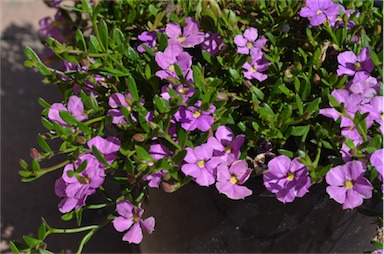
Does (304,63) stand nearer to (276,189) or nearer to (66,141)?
(276,189)

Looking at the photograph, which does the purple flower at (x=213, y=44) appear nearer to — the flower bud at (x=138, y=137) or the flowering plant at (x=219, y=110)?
the flowering plant at (x=219, y=110)

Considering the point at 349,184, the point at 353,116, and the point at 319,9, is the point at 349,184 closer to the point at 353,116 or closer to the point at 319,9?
the point at 353,116

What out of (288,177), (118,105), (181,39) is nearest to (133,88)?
(118,105)

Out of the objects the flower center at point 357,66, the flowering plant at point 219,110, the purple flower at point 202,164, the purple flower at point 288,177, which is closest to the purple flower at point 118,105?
the flowering plant at point 219,110

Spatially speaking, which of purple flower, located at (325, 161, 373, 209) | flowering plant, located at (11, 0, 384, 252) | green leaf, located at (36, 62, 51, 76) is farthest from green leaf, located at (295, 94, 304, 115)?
green leaf, located at (36, 62, 51, 76)

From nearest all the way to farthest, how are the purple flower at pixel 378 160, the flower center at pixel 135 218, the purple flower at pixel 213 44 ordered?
1. the purple flower at pixel 378 160
2. the flower center at pixel 135 218
3. the purple flower at pixel 213 44

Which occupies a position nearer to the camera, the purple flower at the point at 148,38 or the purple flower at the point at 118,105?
the purple flower at the point at 118,105
